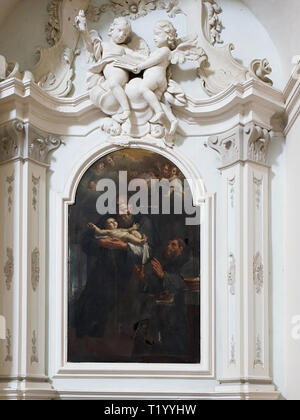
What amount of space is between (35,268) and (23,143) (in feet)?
4.64

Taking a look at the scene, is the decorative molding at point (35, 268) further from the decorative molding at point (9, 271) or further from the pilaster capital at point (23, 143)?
the pilaster capital at point (23, 143)

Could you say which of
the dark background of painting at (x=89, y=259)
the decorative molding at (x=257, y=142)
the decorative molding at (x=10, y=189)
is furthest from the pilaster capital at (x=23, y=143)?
the decorative molding at (x=257, y=142)

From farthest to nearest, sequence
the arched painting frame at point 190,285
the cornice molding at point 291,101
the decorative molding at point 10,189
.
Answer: the decorative molding at point 10,189 → the arched painting frame at point 190,285 → the cornice molding at point 291,101

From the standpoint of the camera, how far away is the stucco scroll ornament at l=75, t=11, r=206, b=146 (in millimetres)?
9070

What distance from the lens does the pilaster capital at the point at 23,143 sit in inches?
352

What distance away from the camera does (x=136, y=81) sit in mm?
9133

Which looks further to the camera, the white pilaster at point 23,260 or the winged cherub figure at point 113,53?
the winged cherub figure at point 113,53

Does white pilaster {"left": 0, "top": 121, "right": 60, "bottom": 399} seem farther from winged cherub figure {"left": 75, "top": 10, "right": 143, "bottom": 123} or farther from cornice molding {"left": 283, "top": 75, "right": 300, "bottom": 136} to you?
cornice molding {"left": 283, "top": 75, "right": 300, "bottom": 136}

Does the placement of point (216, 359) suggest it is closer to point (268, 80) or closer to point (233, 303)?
point (233, 303)

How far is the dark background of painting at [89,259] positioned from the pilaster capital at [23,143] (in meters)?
0.56

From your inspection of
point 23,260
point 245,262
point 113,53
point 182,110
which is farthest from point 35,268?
point 113,53

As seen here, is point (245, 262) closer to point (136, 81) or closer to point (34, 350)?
point (136, 81)
